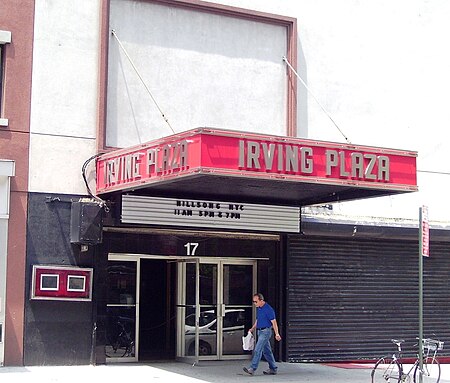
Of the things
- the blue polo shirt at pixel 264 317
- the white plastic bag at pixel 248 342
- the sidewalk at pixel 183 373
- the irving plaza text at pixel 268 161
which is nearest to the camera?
the irving plaza text at pixel 268 161

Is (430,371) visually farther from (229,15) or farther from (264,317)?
(229,15)

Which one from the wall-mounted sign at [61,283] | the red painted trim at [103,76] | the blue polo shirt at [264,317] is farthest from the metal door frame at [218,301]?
the red painted trim at [103,76]

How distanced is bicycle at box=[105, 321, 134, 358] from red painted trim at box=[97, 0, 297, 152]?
3997mm

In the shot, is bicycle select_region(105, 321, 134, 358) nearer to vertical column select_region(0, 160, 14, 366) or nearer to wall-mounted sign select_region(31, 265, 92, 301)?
wall-mounted sign select_region(31, 265, 92, 301)

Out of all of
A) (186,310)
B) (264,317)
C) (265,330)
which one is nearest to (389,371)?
(265,330)

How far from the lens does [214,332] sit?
20.0 m

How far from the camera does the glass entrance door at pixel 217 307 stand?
64.8ft

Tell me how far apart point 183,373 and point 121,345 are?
1.94 metres

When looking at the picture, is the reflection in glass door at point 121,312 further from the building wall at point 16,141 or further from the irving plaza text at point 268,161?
the irving plaza text at point 268,161

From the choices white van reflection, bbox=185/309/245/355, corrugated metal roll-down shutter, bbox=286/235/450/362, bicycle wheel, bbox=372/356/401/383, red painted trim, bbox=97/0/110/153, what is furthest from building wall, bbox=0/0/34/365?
bicycle wheel, bbox=372/356/401/383

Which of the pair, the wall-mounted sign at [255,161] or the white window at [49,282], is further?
the white window at [49,282]

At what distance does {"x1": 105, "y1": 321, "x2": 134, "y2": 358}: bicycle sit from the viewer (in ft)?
61.5

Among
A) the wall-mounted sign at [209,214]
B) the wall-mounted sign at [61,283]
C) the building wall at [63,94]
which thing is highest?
the building wall at [63,94]

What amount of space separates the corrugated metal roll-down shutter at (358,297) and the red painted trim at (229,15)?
3183mm
